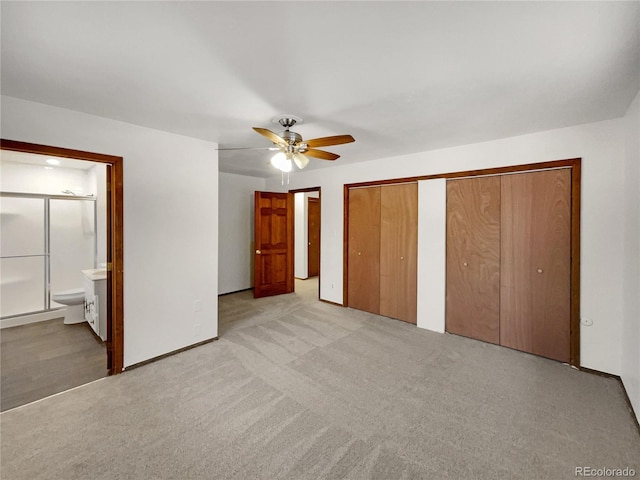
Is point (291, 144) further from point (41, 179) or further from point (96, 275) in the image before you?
point (41, 179)

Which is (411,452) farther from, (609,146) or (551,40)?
(609,146)

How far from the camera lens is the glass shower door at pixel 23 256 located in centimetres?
374

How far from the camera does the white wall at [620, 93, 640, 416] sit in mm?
1986

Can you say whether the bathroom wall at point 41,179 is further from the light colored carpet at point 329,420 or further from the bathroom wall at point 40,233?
the light colored carpet at point 329,420

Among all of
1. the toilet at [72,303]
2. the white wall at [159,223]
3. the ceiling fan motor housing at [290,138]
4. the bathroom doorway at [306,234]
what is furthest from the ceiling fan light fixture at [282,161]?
the bathroom doorway at [306,234]

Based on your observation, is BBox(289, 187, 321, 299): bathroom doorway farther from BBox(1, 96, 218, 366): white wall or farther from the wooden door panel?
BBox(1, 96, 218, 366): white wall

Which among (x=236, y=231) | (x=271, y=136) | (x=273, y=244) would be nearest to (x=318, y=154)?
(x=271, y=136)

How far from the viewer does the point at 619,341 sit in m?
2.43

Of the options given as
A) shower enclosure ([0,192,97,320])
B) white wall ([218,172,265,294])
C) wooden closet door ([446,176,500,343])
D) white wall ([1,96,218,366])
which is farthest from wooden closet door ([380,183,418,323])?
shower enclosure ([0,192,97,320])

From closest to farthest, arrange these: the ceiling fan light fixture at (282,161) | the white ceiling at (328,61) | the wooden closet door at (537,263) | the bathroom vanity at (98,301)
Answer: the white ceiling at (328,61) → the ceiling fan light fixture at (282,161) → the wooden closet door at (537,263) → the bathroom vanity at (98,301)

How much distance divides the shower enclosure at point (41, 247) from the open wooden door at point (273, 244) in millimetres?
2595

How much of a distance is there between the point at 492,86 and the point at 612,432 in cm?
249

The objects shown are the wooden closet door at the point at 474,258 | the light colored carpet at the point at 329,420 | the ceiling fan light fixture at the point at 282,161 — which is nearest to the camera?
the light colored carpet at the point at 329,420

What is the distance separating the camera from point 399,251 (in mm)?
3885
